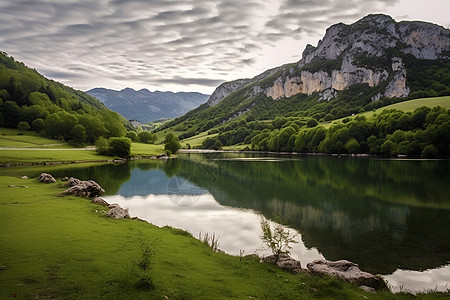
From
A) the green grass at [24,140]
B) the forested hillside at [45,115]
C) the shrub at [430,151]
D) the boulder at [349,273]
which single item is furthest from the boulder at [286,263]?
the forested hillside at [45,115]

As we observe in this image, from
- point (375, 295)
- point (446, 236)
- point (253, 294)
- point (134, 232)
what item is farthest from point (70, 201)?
point (446, 236)

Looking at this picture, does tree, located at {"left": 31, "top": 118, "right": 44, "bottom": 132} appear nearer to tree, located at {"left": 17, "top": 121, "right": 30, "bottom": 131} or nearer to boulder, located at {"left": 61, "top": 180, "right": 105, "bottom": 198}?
tree, located at {"left": 17, "top": 121, "right": 30, "bottom": 131}

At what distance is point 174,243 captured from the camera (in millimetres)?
18234

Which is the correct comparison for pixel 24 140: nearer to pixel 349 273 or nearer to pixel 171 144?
pixel 171 144

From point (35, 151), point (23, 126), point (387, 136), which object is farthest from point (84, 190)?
point (23, 126)

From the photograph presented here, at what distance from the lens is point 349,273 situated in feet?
48.1

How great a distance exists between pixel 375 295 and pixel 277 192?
3198 centimetres

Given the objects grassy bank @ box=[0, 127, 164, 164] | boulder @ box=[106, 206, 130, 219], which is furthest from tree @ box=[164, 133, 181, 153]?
boulder @ box=[106, 206, 130, 219]

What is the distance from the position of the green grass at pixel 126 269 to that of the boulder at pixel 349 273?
921 millimetres

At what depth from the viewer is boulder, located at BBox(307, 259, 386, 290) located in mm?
14172

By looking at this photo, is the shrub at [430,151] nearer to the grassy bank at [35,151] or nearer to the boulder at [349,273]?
the grassy bank at [35,151]

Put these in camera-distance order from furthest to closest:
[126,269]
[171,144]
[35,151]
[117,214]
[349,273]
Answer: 1. [171,144]
2. [35,151]
3. [117,214]
4. [349,273]
5. [126,269]

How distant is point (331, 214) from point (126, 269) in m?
24.3

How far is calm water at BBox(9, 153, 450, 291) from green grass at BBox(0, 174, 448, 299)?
4418mm
